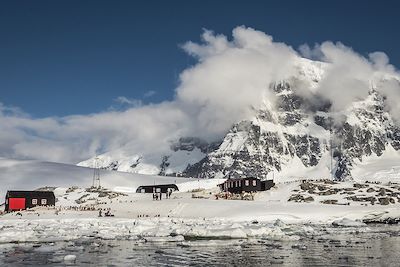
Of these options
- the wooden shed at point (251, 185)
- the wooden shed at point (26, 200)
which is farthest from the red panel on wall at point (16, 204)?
the wooden shed at point (251, 185)

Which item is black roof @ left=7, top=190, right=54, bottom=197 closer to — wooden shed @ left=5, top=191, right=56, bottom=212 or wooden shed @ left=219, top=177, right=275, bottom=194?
wooden shed @ left=5, top=191, right=56, bottom=212

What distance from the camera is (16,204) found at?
103m

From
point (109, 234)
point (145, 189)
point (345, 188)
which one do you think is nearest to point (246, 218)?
point (109, 234)

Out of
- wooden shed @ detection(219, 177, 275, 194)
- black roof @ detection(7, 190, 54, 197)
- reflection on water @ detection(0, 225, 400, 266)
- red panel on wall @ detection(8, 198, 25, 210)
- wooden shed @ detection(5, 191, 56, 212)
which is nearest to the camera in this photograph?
reflection on water @ detection(0, 225, 400, 266)

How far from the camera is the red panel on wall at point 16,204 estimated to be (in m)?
102

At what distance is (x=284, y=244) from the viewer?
39.6 metres

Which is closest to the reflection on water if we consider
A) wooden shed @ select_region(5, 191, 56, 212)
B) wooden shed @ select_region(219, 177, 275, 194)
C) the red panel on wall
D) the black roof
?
the red panel on wall

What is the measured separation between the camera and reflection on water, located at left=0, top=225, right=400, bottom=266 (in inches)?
1158

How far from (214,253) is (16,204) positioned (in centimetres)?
7904

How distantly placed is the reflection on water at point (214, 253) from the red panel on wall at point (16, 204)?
68.2m

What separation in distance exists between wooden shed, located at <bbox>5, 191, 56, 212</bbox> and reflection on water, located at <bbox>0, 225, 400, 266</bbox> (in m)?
68.5

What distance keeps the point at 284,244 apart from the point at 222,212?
3462 cm

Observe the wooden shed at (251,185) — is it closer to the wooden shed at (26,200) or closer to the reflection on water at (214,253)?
the wooden shed at (26,200)

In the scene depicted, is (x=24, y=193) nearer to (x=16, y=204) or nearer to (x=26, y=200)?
(x=26, y=200)
